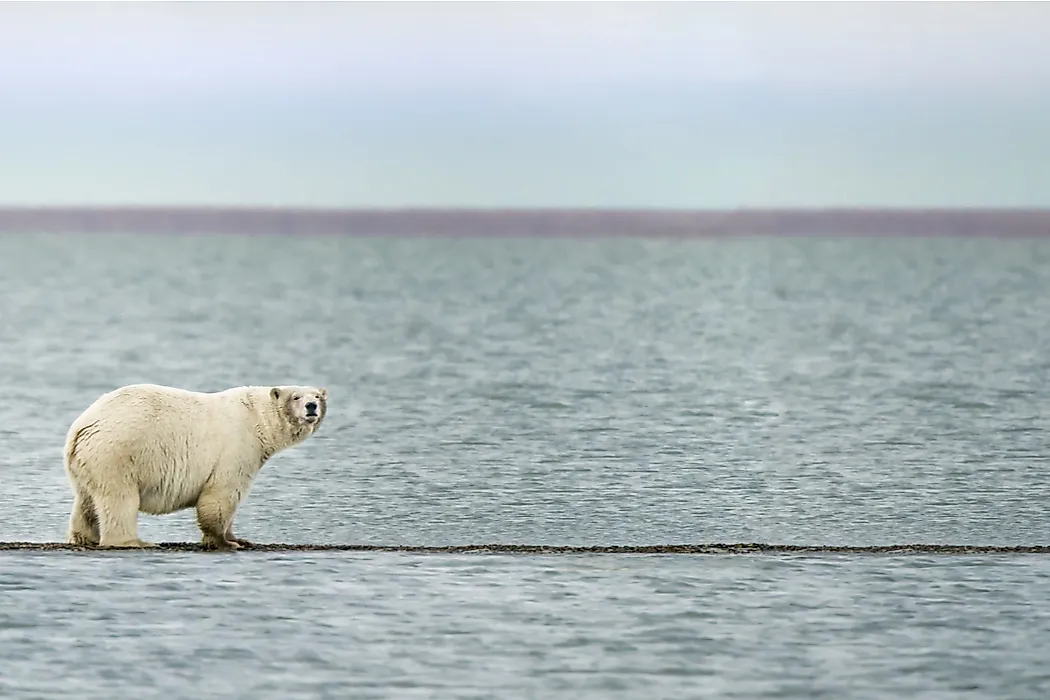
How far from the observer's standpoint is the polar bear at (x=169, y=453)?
36.1 feet

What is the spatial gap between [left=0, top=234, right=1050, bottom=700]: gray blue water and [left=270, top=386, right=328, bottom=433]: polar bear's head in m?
0.95

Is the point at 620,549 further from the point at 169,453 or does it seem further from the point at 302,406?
the point at 169,453

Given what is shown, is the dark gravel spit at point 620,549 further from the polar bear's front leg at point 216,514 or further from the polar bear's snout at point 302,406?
the polar bear's snout at point 302,406

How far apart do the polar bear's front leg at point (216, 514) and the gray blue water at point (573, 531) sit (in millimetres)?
301

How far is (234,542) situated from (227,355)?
967 inches

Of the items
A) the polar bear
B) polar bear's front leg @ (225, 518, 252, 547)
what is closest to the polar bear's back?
the polar bear

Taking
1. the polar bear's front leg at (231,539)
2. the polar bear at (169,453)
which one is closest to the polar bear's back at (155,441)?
the polar bear at (169,453)

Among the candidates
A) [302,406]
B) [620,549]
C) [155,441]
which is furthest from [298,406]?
[620,549]

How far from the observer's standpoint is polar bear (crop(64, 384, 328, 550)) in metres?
11.0

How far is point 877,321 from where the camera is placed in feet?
163

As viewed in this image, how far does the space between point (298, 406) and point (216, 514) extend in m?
0.84

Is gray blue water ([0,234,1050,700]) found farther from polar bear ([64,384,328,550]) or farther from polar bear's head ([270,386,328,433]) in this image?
polar bear's head ([270,386,328,433])

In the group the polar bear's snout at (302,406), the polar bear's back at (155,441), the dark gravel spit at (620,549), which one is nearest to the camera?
the polar bear's back at (155,441)

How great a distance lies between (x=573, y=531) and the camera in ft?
42.2
